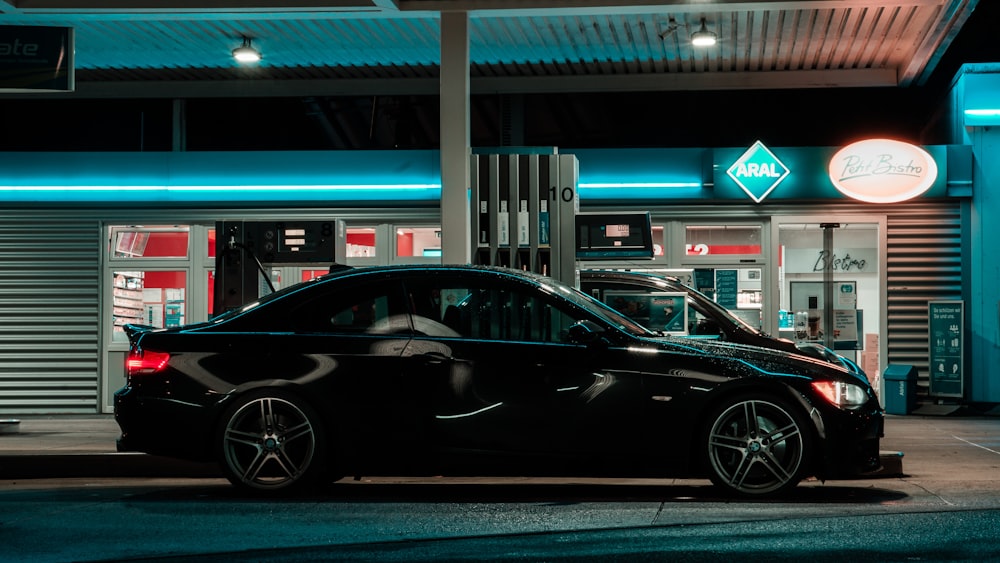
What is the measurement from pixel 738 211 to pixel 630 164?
1.67m

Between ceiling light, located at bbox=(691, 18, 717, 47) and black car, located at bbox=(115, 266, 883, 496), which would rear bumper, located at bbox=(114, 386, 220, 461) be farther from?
ceiling light, located at bbox=(691, 18, 717, 47)

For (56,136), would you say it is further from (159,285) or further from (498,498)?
(498,498)

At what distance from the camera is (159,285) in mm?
17828

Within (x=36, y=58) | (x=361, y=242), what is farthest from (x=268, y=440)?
(x=361, y=242)

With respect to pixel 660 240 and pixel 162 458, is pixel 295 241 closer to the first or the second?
pixel 162 458

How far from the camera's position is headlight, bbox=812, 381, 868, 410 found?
24.7ft

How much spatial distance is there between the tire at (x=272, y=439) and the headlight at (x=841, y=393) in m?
3.10

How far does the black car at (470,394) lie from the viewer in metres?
7.50

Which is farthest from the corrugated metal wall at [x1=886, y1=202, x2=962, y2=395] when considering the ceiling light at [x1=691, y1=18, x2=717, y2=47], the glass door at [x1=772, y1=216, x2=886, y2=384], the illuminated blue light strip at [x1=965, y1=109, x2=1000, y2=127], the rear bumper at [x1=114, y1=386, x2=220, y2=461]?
the rear bumper at [x1=114, y1=386, x2=220, y2=461]

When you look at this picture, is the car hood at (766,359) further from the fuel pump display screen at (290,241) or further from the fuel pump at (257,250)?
the fuel pump display screen at (290,241)

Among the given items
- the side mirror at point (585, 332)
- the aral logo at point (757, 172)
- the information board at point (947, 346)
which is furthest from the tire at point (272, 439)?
the information board at point (947, 346)

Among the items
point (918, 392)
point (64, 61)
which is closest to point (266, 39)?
point (64, 61)

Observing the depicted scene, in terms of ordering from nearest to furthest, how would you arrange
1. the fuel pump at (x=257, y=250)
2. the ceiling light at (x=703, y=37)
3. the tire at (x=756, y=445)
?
1. the tire at (x=756, y=445)
2. the fuel pump at (x=257, y=250)
3. the ceiling light at (x=703, y=37)

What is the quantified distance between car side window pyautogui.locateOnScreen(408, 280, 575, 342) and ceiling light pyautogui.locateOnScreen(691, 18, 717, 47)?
27.6ft
